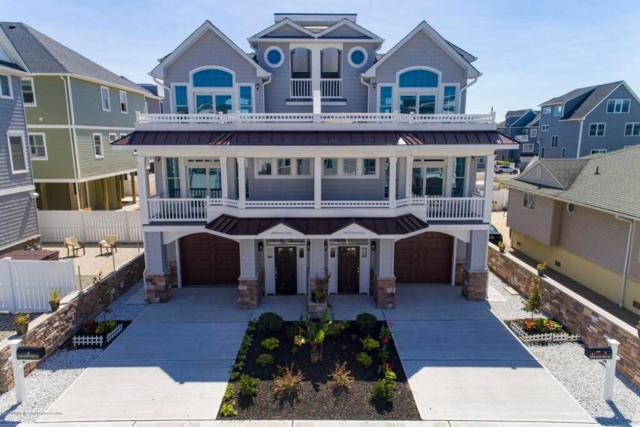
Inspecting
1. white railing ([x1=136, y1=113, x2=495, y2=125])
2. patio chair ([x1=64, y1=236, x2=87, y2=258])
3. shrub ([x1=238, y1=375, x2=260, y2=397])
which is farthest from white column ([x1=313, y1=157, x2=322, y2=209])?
patio chair ([x1=64, y1=236, x2=87, y2=258])

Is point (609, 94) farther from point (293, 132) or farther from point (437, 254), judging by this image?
point (293, 132)

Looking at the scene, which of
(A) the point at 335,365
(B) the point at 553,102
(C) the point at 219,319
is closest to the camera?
(A) the point at 335,365

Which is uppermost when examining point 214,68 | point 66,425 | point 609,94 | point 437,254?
point 609,94

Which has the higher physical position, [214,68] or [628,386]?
[214,68]

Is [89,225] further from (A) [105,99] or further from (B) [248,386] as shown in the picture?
(B) [248,386]

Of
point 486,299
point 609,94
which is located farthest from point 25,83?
point 609,94

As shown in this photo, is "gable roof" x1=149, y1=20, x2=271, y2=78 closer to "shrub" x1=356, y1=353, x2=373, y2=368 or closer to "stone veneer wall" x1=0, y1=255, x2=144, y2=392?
"stone veneer wall" x1=0, y1=255, x2=144, y2=392

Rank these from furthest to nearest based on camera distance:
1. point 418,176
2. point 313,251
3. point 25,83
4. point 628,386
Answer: point 25,83, point 418,176, point 313,251, point 628,386
